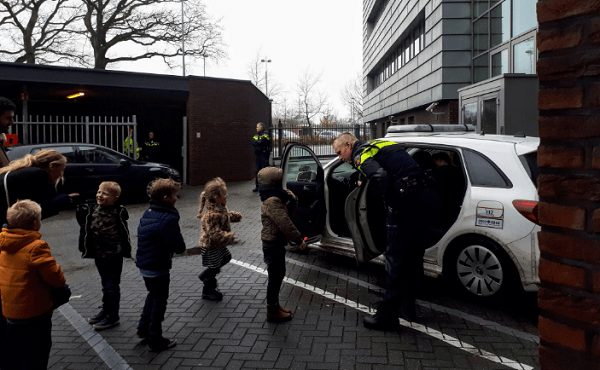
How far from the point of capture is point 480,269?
457 centimetres

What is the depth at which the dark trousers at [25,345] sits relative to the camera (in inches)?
116

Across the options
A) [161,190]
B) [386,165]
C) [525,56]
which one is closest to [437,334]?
[386,165]

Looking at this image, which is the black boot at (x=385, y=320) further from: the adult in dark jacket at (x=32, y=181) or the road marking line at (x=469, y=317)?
the adult in dark jacket at (x=32, y=181)

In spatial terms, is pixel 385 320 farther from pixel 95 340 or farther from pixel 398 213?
pixel 95 340

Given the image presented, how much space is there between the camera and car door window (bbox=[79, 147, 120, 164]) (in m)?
11.9

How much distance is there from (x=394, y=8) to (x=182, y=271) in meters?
25.5

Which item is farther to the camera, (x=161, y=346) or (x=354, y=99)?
(x=354, y=99)

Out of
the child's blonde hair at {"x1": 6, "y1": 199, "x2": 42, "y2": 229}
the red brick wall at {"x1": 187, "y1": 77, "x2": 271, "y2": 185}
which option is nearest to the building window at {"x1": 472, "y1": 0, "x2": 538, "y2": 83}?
the red brick wall at {"x1": 187, "y1": 77, "x2": 271, "y2": 185}

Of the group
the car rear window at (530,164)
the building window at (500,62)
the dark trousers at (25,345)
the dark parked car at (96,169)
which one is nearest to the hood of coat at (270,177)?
the dark trousers at (25,345)

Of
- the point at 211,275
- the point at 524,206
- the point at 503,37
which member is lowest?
the point at 211,275

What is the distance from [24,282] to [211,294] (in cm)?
230

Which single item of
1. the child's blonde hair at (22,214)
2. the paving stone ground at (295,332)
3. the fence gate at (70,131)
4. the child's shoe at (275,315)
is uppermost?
the fence gate at (70,131)

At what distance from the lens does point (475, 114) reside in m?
13.1

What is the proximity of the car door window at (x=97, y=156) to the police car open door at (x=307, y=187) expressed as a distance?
25.0 feet
